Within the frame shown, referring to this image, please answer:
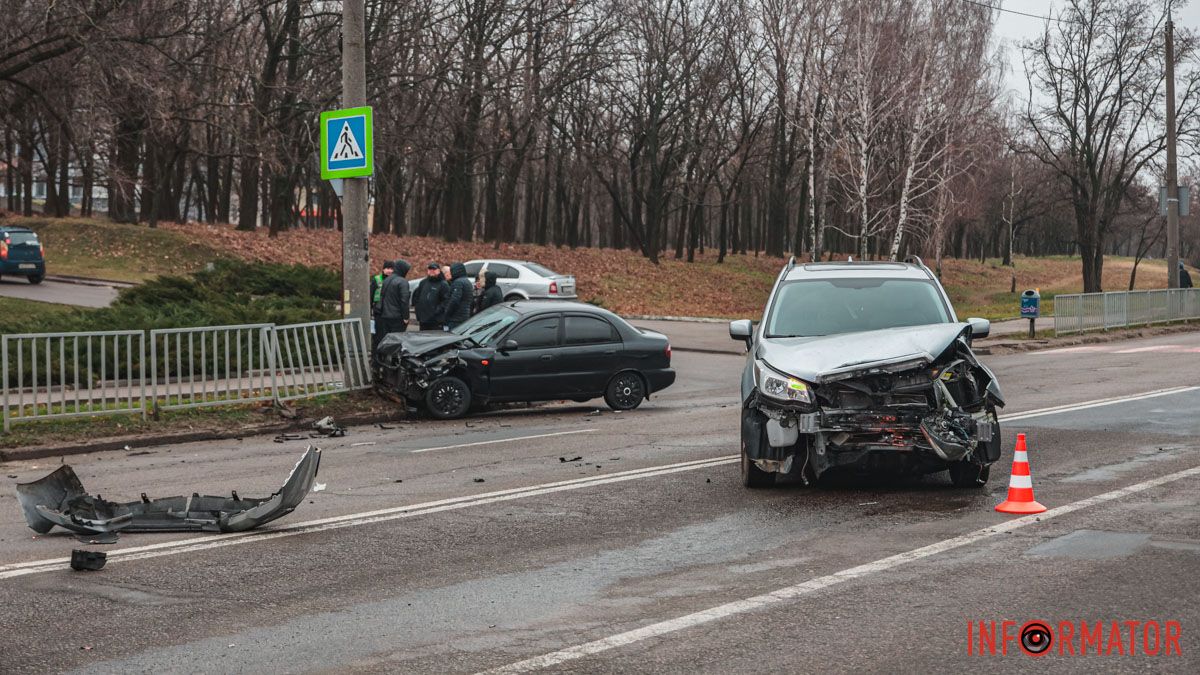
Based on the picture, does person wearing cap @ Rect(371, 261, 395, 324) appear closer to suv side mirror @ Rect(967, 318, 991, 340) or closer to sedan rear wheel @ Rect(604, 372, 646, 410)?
sedan rear wheel @ Rect(604, 372, 646, 410)

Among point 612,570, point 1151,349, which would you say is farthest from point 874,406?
point 1151,349

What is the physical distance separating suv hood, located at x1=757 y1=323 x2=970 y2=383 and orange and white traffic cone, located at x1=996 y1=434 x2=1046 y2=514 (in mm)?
932

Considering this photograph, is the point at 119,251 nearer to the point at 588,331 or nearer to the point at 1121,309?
the point at 588,331

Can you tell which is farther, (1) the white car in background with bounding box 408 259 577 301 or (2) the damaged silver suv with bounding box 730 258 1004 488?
(1) the white car in background with bounding box 408 259 577 301

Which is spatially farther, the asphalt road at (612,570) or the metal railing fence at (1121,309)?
the metal railing fence at (1121,309)

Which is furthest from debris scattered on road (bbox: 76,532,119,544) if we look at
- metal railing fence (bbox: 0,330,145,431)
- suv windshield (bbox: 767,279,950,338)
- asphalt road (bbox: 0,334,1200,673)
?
metal railing fence (bbox: 0,330,145,431)

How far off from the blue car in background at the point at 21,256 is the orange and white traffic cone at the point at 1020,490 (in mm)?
31801

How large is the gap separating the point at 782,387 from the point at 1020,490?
6.09 ft

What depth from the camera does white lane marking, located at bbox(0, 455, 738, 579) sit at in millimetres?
7500

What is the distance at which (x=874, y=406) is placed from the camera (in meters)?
9.29

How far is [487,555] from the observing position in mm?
7668

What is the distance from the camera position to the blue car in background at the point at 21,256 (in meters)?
34.3

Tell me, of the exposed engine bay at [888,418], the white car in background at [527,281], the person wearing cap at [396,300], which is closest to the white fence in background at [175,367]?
the person wearing cap at [396,300]

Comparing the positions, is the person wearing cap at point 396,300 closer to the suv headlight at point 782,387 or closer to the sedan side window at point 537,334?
the sedan side window at point 537,334
